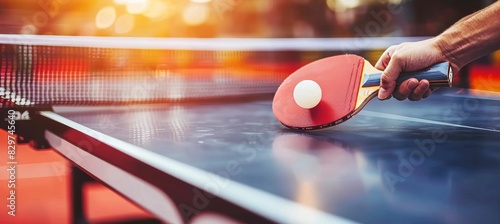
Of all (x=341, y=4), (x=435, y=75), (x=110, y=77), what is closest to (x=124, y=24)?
(x=341, y=4)

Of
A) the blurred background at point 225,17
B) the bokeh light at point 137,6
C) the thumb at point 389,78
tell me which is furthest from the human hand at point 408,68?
the bokeh light at point 137,6

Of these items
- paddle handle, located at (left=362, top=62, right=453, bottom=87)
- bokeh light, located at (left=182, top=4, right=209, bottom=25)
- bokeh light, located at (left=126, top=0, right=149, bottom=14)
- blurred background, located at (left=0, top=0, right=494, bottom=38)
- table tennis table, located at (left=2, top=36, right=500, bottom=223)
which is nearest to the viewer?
table tennis table, located at (left=2, top=36, right=500, bottom=223)

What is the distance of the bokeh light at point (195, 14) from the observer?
8414 millimetres

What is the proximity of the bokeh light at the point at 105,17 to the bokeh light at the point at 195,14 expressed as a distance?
1.27 m

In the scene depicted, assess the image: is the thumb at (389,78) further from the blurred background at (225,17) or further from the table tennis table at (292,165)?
the blurred background at (225,17)

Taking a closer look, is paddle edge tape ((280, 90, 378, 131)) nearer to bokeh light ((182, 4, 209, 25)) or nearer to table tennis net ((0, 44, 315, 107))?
table tennis net ((0, 44, 315, 107))

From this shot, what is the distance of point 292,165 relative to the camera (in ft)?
2.48

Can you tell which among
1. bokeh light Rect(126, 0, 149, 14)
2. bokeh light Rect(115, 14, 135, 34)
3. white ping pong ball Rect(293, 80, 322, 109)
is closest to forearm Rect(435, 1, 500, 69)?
white ping pong ball Rect(293, 80, 322, 109)

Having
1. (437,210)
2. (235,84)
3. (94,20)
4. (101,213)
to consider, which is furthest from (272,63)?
(94,20)

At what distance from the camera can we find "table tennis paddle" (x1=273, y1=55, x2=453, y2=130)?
3.37 feet

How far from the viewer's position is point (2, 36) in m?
1.80

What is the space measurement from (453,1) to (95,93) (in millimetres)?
2933

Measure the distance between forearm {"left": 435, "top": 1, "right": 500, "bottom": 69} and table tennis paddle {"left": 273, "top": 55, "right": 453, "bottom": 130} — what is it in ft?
0.46

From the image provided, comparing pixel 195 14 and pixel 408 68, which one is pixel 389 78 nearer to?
pixel 408 68
